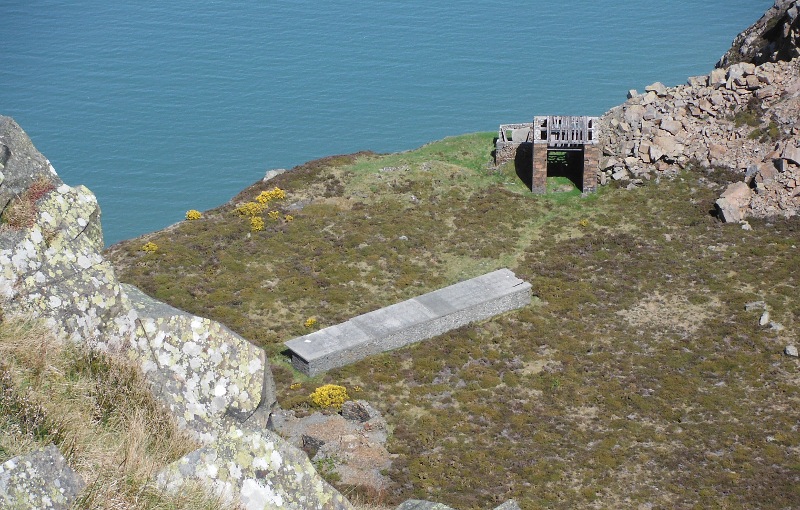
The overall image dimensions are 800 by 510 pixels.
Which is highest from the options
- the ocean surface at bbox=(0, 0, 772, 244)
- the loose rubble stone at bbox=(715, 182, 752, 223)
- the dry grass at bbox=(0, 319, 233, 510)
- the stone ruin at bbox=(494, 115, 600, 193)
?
the dry grass at bbox=(0, 319, 233, 510)

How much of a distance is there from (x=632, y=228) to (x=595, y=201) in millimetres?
3519

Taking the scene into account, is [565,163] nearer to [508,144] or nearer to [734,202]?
[508,144]

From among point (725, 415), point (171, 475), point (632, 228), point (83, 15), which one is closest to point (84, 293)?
point (171, 475)

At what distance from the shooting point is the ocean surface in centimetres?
10569

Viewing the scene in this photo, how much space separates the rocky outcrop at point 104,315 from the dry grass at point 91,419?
0.38 meters

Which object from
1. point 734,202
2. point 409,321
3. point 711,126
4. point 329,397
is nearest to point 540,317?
point 409,321

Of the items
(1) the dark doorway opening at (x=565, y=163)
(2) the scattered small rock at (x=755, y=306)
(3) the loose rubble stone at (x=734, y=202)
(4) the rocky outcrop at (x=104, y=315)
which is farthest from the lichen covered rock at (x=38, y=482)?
(1) the dark doorway opening at (x=565, y=163)

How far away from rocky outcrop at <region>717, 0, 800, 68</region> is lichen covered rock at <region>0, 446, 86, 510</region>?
55.3 metres

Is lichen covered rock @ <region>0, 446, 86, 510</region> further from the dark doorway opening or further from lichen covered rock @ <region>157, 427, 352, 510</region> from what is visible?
the dark doorway opening

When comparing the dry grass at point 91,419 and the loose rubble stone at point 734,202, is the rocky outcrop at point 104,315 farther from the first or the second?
the loose rubble stone at point 734,202

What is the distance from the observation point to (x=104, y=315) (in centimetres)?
1380

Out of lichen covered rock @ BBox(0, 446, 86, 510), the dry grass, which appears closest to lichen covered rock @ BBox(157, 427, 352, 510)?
the dry grass

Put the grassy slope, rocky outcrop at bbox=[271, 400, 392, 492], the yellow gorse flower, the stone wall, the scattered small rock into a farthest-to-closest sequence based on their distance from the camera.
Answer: the stone wall → the scattered small rock → the yellow gorse flower → the grassy slope → rocky outcrop at bbox=[271, 400, 392, 492]

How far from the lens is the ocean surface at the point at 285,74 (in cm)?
10569
